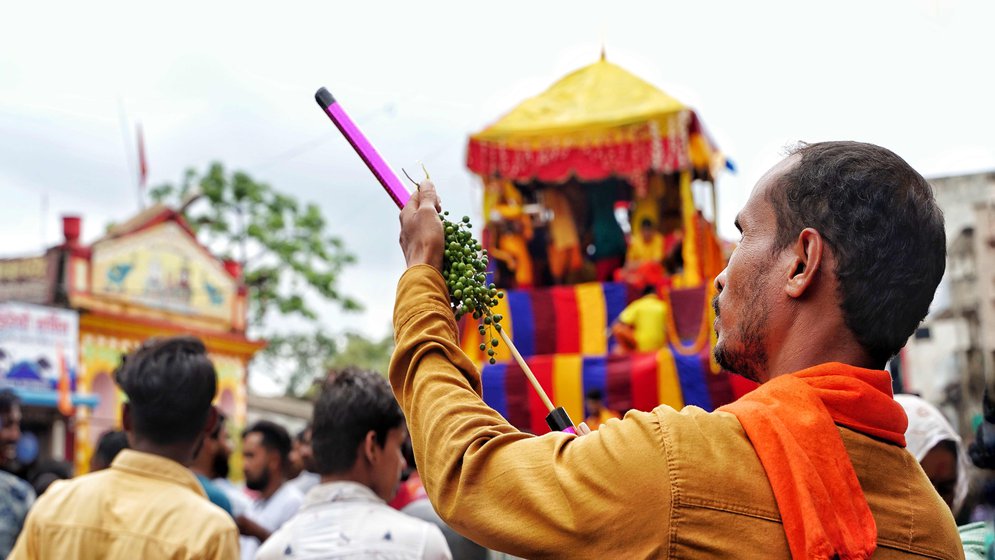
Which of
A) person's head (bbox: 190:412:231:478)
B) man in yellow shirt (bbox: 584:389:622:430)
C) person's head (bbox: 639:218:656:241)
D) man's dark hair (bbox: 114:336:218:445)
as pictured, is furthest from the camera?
person's head (bbox: 639:218:656:241)

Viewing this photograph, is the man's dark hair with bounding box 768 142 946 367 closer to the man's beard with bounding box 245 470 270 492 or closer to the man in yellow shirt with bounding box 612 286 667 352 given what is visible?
the man's beard with bounding box 245 470 270 492

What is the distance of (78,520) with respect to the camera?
2.53 meters

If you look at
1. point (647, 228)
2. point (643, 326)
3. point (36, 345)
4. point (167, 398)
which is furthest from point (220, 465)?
point (36, 345)

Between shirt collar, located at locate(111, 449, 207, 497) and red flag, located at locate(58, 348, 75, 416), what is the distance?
15629mm

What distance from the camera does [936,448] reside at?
9.29 feet

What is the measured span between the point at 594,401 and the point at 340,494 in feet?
19.8

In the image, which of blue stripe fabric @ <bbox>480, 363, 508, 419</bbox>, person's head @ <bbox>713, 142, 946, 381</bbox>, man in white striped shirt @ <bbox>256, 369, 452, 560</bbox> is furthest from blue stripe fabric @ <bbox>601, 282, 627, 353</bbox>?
person's head @ <bbox>713, 142, 946, 381</bbox>

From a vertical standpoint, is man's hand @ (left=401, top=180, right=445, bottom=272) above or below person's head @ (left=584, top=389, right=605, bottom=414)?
above

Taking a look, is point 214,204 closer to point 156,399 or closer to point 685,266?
point 685,266

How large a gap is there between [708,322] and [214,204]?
60.8ft

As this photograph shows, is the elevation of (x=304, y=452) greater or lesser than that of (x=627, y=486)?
lesser

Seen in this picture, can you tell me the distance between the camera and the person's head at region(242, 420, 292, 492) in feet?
19.0

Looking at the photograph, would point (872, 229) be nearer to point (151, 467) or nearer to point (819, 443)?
point (819, 443)

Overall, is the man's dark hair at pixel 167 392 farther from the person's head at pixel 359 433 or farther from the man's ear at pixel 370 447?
the man's ear at pixel 370 447
